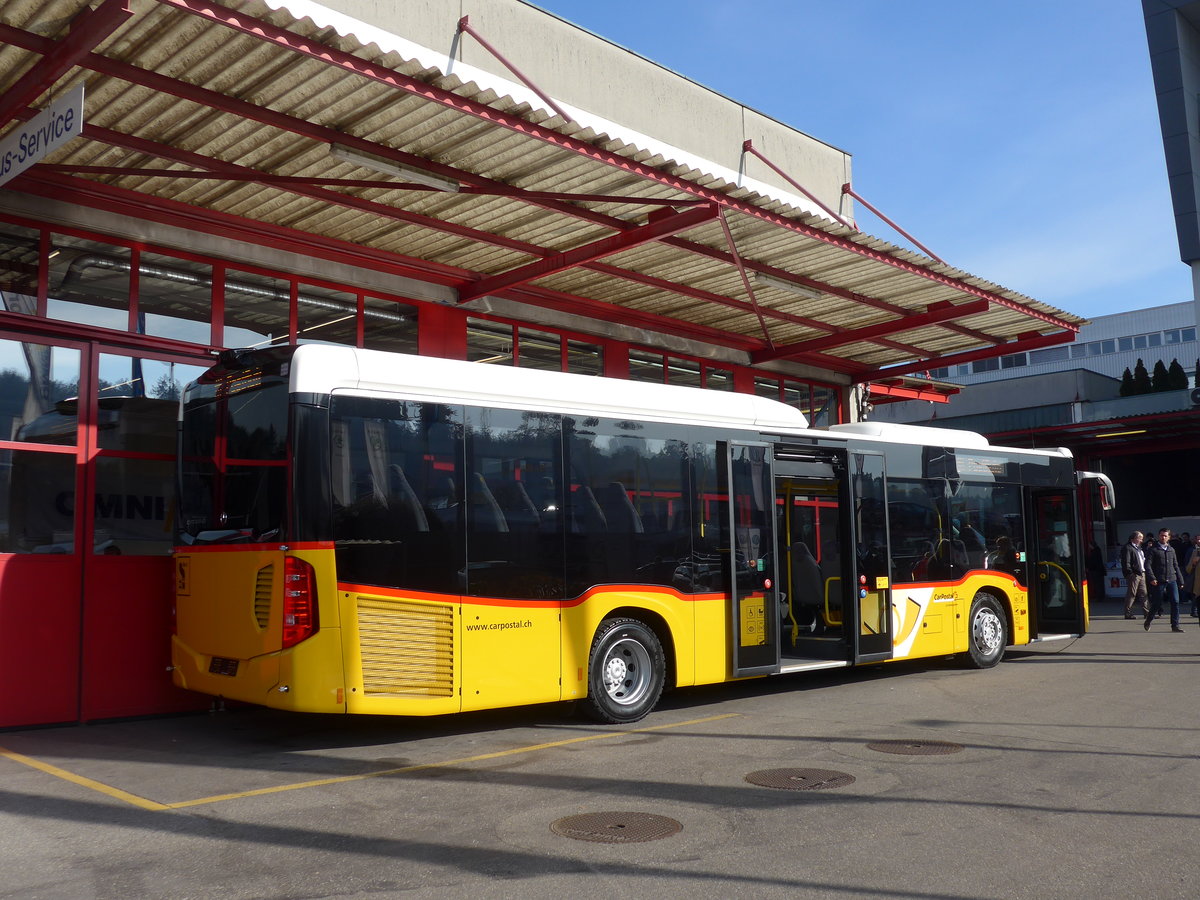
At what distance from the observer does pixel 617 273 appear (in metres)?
13.9

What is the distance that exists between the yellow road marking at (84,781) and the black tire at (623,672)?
12.5 feet

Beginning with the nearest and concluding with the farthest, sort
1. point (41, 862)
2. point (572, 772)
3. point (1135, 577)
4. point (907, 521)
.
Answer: point (41, 862) < point (572, 772) < point (907, 521) < point (1135, 577)

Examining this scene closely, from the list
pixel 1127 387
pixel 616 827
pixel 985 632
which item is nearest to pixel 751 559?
pixel 985 632

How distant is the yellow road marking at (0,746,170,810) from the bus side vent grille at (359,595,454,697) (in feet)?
5.51

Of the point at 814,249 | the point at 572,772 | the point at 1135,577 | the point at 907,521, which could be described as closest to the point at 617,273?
the point at 814,249

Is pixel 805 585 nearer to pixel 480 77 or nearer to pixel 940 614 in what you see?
pixel 940 614

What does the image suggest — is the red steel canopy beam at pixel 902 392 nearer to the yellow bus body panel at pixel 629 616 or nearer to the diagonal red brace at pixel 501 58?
the diagonal red brace at pixel 501 58

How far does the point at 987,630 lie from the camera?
13.6 m

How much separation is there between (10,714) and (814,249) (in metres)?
9.69

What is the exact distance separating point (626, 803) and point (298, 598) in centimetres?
292

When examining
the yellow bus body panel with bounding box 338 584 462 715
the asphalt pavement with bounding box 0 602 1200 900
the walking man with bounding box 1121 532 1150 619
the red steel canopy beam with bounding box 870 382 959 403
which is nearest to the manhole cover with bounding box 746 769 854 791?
the asphalt pavement with bounding box 0 602 1200 900

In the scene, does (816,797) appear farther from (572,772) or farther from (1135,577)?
(1135,577)

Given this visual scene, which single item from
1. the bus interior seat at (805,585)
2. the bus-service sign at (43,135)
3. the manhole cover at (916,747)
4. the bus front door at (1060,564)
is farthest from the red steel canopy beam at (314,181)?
the bus front door at (1060,564)

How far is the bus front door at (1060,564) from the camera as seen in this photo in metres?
14.8
